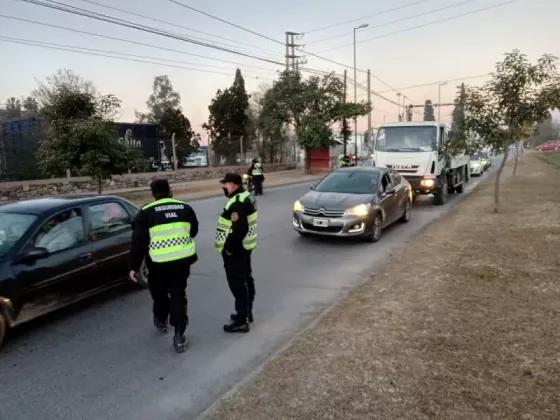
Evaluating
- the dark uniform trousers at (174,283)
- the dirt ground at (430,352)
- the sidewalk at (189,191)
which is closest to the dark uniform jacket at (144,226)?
the dark uniform trousers at (174,283)

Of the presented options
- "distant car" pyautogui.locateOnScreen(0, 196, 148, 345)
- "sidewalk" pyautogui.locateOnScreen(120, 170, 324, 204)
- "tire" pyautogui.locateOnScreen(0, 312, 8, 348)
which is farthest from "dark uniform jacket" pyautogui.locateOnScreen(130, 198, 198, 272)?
"sidewalk" pyautogui.locateOnScreen(120, 170, 324, 204)

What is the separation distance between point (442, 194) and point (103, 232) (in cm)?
1211

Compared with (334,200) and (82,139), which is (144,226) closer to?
(334,200)

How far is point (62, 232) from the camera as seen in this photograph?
528cm

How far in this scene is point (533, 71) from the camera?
1077 centimetres

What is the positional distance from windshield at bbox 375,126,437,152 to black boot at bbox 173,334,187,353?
11686 millimetres

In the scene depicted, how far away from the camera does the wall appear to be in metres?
17.7

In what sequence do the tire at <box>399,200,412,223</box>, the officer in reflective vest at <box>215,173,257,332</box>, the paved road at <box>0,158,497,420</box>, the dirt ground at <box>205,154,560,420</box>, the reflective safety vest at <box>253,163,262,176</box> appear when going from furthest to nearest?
the reflective safety vest at <box>253,163,262,176</box>
the tire at <box>399,200,412,223</box>
the officer in reflective vest at <box>215,173,257,332</box>
the paved road at <box>0,158,497,420</box>
the dirt ground at <box>205,154,560,420</box>

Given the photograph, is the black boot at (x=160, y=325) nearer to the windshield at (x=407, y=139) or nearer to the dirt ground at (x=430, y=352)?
the dirt ground at (x=430, y=352)

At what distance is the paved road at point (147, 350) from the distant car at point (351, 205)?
1.36m

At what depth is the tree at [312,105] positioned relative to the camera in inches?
1313

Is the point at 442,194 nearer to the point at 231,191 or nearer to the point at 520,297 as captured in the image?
the point at 520,297

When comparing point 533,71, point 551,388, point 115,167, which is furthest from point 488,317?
point 115,167

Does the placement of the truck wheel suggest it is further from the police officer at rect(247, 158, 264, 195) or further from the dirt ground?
the dirt ground
